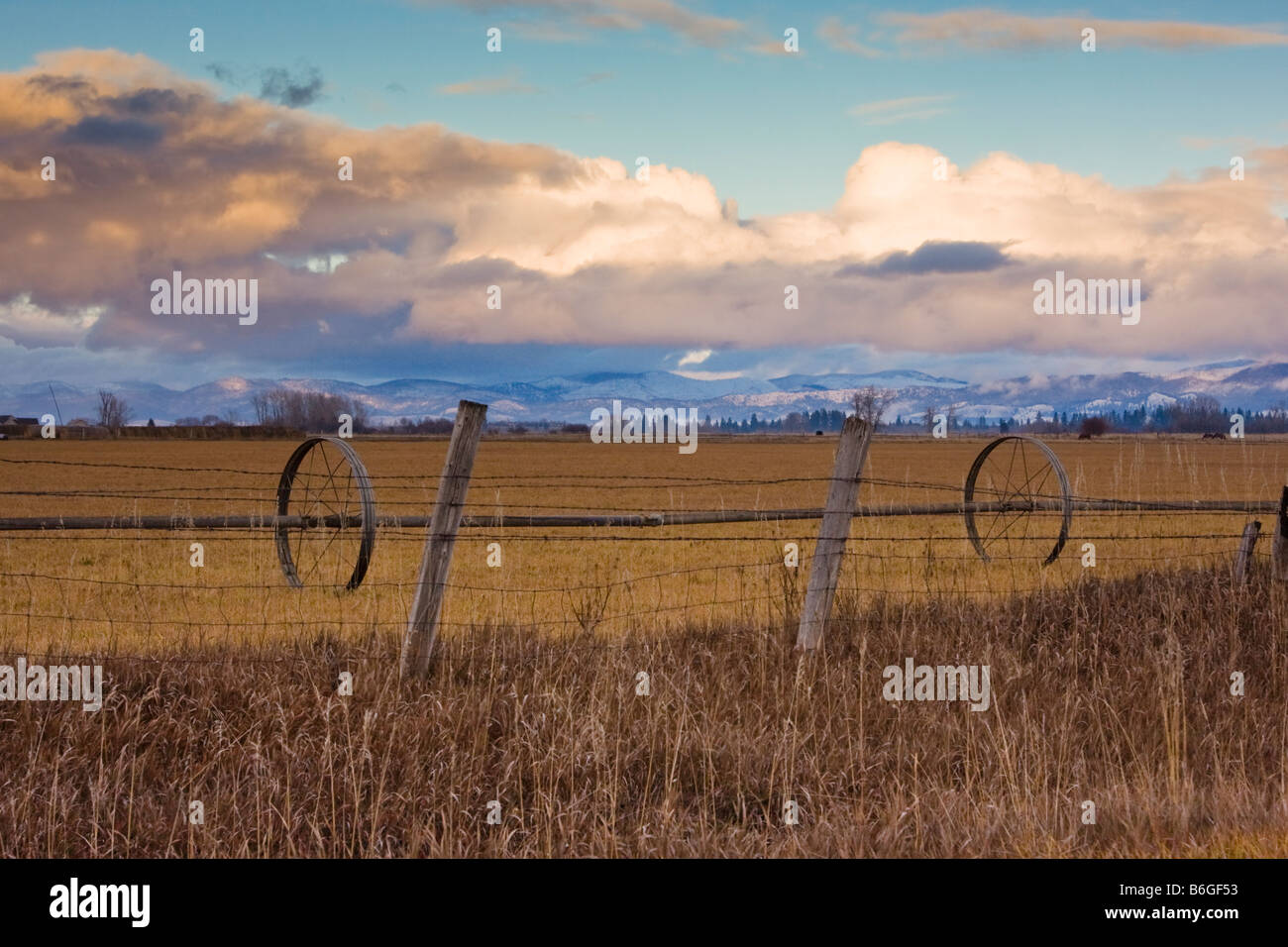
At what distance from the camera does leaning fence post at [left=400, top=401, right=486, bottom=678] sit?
Result: 6.46 meters

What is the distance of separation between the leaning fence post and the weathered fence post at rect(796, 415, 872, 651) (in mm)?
2481

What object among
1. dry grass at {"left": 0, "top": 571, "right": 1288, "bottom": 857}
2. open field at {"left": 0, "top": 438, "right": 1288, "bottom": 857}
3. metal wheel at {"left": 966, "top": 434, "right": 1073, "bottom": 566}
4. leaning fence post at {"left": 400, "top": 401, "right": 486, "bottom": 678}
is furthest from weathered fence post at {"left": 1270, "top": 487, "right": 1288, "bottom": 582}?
leaning fence post at {"left": 400, "top": 401, "right": 486, "bottom": 678}

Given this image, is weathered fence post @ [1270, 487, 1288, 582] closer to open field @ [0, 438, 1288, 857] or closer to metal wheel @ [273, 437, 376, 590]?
open field @ [0, 438, 1288, 857]

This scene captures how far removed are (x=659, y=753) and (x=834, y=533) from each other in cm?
252

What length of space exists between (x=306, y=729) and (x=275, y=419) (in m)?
155

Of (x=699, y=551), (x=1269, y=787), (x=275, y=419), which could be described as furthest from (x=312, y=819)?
(x=275, y=419)

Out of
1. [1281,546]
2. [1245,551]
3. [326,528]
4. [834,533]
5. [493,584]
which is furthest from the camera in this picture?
[493,584]

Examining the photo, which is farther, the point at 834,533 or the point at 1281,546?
the point at 1281,546

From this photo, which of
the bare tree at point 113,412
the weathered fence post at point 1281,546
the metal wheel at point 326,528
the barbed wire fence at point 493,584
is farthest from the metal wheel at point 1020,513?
the bare tree at point 113,412

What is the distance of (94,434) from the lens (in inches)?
4508

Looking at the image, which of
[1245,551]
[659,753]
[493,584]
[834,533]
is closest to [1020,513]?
[1245,551]

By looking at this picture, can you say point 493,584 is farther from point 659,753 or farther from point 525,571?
point 659,753

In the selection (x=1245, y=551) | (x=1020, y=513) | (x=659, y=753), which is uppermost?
Answer: (x=1020, y=513)

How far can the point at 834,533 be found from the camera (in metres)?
7.38
